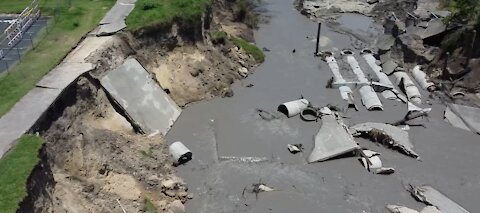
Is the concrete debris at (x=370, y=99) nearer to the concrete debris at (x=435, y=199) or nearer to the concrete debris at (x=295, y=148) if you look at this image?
the concrete debris at (x=295, y=148)

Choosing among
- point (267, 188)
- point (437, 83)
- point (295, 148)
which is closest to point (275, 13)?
point (437, 83)

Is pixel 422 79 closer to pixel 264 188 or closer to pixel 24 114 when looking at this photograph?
pixel 264 188

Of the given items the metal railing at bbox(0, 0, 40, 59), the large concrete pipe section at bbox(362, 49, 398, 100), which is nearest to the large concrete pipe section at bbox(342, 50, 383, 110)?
the large concrete pipe section at bbox(362, 49, 398, 100)

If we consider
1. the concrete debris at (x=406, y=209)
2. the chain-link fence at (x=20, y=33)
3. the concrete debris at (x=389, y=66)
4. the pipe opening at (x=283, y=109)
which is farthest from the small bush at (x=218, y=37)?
the concrete debris at (x=406, y=209)

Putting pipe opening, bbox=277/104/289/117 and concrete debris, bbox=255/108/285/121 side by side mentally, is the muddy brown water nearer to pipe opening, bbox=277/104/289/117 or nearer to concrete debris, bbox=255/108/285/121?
concrete debris, bbox=255/108/285/121

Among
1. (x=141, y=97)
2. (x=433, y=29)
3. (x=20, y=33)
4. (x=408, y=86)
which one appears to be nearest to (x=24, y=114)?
(x=141, y=97)
